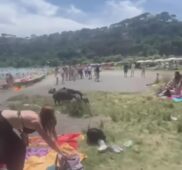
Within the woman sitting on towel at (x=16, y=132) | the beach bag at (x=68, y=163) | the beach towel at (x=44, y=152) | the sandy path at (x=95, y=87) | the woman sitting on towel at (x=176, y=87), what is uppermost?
the woman sitting on towel at (x=16, y=132)

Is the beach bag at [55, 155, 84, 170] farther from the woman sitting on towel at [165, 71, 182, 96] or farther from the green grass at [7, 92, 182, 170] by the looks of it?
the woman sitting on towel at [165, 71, 182, 96]

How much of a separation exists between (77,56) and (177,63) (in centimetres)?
8743

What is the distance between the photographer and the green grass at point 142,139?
782 cm

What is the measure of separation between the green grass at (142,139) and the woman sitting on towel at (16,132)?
2444 millimetres

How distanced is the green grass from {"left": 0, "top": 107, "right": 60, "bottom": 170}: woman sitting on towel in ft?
8.02

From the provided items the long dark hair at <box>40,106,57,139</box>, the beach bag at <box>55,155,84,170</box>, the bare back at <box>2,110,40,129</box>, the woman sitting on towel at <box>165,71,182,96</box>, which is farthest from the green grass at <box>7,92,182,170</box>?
the woman sitting on towel at <box>165,71,182,96</box>

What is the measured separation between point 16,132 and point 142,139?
465 centimetres

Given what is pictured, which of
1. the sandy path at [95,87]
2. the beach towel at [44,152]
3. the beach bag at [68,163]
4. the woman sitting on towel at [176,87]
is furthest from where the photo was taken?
the sandy path at [95,87]

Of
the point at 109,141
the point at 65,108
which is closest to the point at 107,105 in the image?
the point at 65,108

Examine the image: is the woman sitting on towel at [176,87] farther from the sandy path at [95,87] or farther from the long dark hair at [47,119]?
the long dark hair at [47,119]

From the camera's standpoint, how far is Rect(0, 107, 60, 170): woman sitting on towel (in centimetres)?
514

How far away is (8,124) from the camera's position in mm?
5133

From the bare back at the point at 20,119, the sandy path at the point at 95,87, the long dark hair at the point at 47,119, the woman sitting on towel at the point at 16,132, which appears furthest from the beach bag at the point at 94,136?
the sandy path at the point at 95,87

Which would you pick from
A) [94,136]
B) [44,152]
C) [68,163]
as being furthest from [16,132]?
[94,136]
